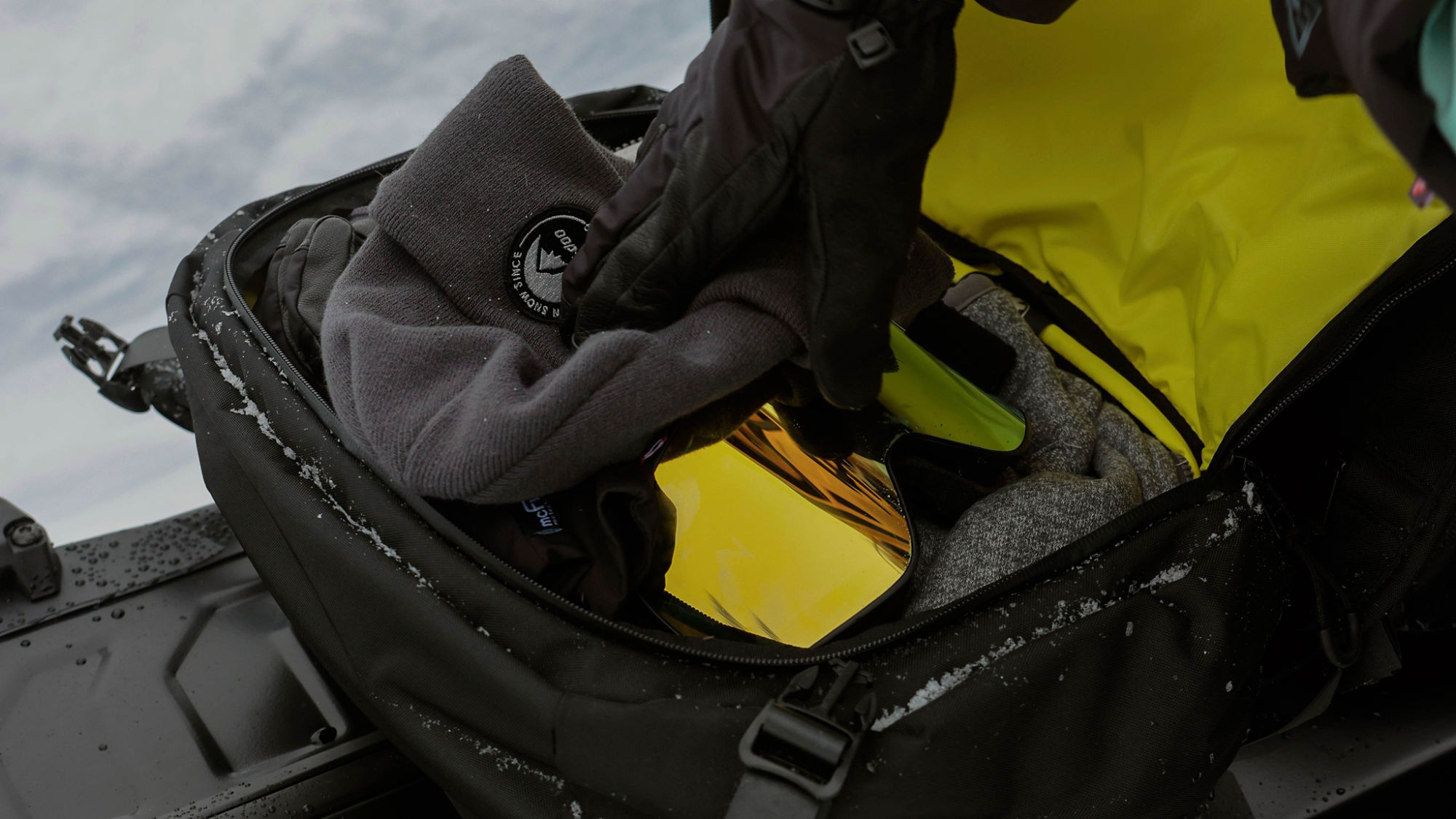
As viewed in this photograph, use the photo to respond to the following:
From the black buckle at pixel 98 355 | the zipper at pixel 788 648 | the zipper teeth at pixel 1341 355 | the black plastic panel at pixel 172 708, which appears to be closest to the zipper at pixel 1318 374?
the zipper teeth at pixel 1341 355

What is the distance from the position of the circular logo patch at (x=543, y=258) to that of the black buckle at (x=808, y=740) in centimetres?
29

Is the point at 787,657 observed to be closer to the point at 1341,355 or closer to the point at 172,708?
the point at 1341,355

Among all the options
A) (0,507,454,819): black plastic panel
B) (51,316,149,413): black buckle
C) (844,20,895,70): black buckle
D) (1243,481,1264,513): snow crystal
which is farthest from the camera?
(51,316,149,413): black buckle

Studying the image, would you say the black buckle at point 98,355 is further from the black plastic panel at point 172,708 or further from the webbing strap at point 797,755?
the webbing strap at point 797,755

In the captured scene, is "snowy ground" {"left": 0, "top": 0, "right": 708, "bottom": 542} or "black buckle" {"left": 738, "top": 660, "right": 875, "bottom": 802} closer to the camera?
"black buckle" {"left": 738, "top": 660, "right": 875, "bottom": 802}

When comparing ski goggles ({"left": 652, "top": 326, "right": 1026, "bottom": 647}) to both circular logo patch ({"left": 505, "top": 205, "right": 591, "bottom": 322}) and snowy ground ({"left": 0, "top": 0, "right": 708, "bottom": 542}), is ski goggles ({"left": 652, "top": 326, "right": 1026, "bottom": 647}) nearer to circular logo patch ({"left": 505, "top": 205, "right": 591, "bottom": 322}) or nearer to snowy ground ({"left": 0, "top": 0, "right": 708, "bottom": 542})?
circular logo patch ({"left": 505, "top": 205, "right": 591, "bottom": 322})

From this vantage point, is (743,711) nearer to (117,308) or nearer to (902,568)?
(902,568)

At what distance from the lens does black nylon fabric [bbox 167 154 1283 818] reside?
492mm

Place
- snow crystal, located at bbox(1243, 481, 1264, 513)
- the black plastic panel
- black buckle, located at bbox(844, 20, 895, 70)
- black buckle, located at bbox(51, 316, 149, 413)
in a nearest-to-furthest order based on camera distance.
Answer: black buckle, located at bbox(844, 20, 895, 70) < snow crystal, located at bbox(1243, 481, 1264, 513) < the black plastic panel < black buckle, located at bbox(51, 316, 149, 413)

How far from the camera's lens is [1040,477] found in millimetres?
684

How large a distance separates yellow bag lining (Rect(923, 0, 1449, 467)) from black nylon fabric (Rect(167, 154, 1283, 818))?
0.55 ft

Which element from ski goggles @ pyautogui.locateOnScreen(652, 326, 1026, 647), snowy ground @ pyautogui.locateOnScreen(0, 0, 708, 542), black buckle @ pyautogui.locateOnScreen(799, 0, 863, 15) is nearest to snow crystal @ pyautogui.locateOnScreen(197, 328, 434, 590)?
ski goggles @ pyautogui.locateOnScreen(652, 326, 1026, 647)

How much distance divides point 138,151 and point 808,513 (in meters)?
1.13

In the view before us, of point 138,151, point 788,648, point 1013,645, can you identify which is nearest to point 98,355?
point 138,151
